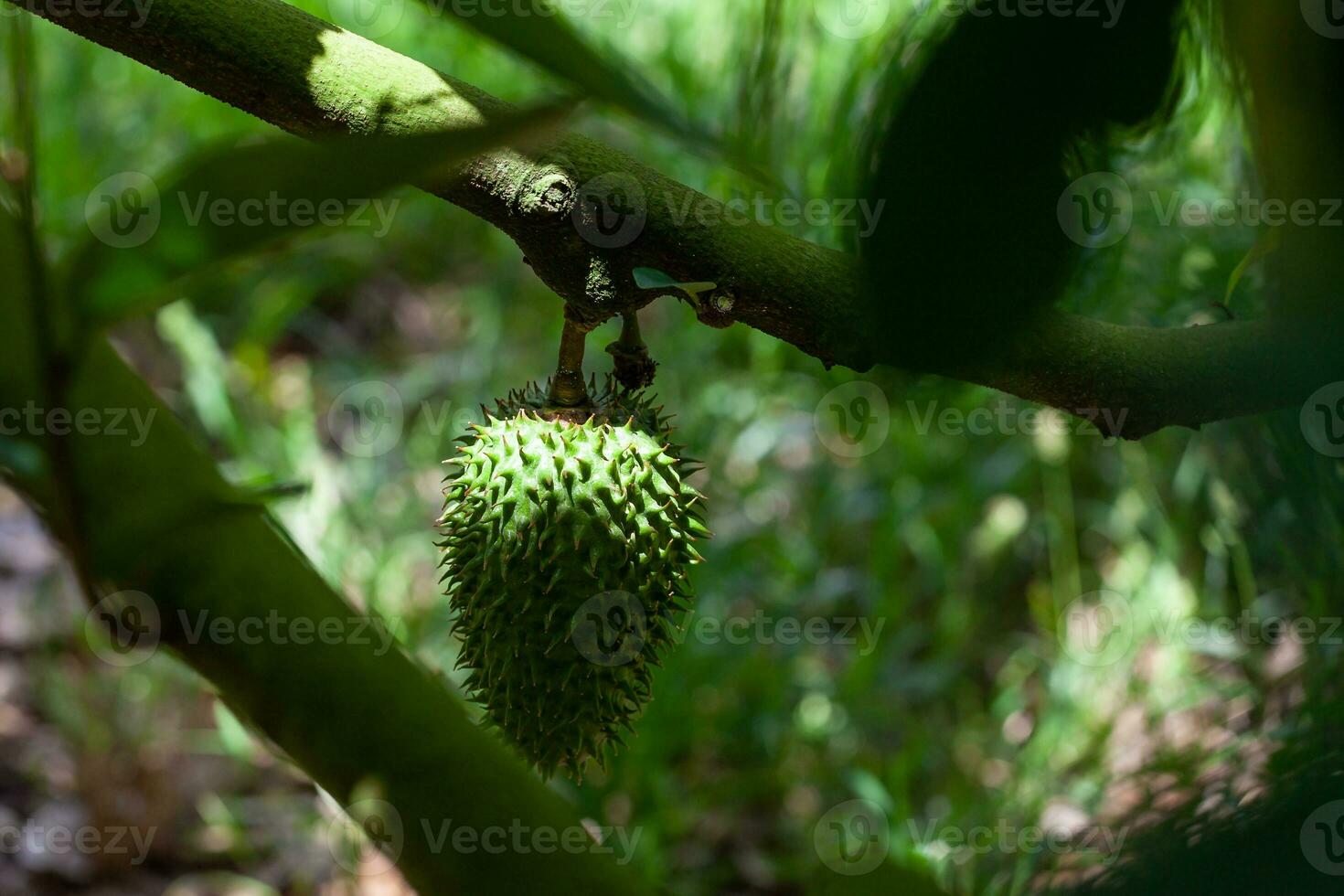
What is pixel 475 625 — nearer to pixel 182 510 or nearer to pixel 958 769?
pixel 182 510

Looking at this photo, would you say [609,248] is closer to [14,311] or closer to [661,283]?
[661,283]
